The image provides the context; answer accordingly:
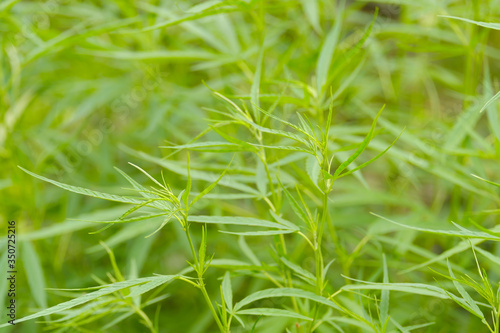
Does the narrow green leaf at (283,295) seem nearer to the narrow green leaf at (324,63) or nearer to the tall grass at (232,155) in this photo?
the tall grass at (232,155)

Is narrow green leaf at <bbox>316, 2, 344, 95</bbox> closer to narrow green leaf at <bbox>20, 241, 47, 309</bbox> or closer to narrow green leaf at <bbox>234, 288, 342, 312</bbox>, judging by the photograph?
narrow green leaf at <bbox>234, 288, 342, 312</bbox>

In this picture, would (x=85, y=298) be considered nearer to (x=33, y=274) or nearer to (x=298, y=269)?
(x=298, y=269)

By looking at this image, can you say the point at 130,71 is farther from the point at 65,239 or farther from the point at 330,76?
the point at 330,76

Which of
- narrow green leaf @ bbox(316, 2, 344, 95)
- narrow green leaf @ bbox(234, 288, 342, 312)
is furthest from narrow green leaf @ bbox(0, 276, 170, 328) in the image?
narrow green leaf @ bbox(316, 2, 344, 95)

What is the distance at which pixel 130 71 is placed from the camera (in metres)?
1.05

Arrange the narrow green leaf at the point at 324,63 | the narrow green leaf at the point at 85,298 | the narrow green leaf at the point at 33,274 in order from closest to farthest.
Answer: the narrow green leaf at the point at 85,298, the narrow green leaf at the point at 324,63, the narrow green leaf at the point at 33,274

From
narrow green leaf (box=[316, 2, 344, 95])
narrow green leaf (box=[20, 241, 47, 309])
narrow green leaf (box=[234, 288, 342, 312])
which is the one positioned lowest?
narrow green leaf (box=[20, 241, 47, 309])

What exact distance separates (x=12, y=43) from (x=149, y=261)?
0.49 metres

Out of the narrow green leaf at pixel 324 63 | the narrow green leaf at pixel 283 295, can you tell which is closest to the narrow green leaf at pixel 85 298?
the narrow green leaf at pixel 283 295

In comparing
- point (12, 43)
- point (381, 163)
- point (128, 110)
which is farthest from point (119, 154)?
point (381, 163)

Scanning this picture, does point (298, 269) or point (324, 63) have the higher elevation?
point (324, 63)

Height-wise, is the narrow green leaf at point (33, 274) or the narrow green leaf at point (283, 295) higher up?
the narrow green leaf at point (283, 295)

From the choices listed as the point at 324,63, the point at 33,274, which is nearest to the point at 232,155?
the point at 324,63

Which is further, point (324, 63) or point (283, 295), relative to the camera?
point (324, 63)
